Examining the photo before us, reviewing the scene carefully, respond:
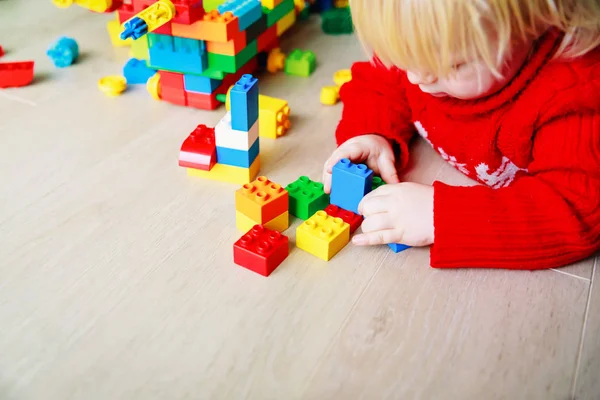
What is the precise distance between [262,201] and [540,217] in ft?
1.01

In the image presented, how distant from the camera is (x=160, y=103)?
3.26 feet

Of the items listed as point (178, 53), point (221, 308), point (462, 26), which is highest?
point (462, 26)

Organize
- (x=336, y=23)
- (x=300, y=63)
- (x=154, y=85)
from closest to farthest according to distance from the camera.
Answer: (x=154, y=85)
(x=300, y=63)
(x=336, y=23)

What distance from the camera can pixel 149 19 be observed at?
0.81 meters

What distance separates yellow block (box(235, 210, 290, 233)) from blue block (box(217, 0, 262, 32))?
0.37m

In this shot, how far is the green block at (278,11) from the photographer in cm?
104

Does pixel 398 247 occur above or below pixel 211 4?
below

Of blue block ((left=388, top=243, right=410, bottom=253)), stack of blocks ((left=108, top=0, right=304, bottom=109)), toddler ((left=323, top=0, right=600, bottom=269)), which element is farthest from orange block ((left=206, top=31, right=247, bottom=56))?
blue block ((left=388, top=243, right=410, bottom=253))

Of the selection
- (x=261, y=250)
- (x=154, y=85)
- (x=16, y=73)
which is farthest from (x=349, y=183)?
(x=16, y=73)

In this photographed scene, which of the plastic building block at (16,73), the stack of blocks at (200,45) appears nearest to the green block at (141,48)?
the stack of blocks at (200,45)

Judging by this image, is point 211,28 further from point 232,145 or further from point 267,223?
point 267,223

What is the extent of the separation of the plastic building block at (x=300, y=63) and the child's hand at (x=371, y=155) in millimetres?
326

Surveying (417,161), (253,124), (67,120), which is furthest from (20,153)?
(417,161)

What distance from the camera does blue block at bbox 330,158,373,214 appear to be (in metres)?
0.71
